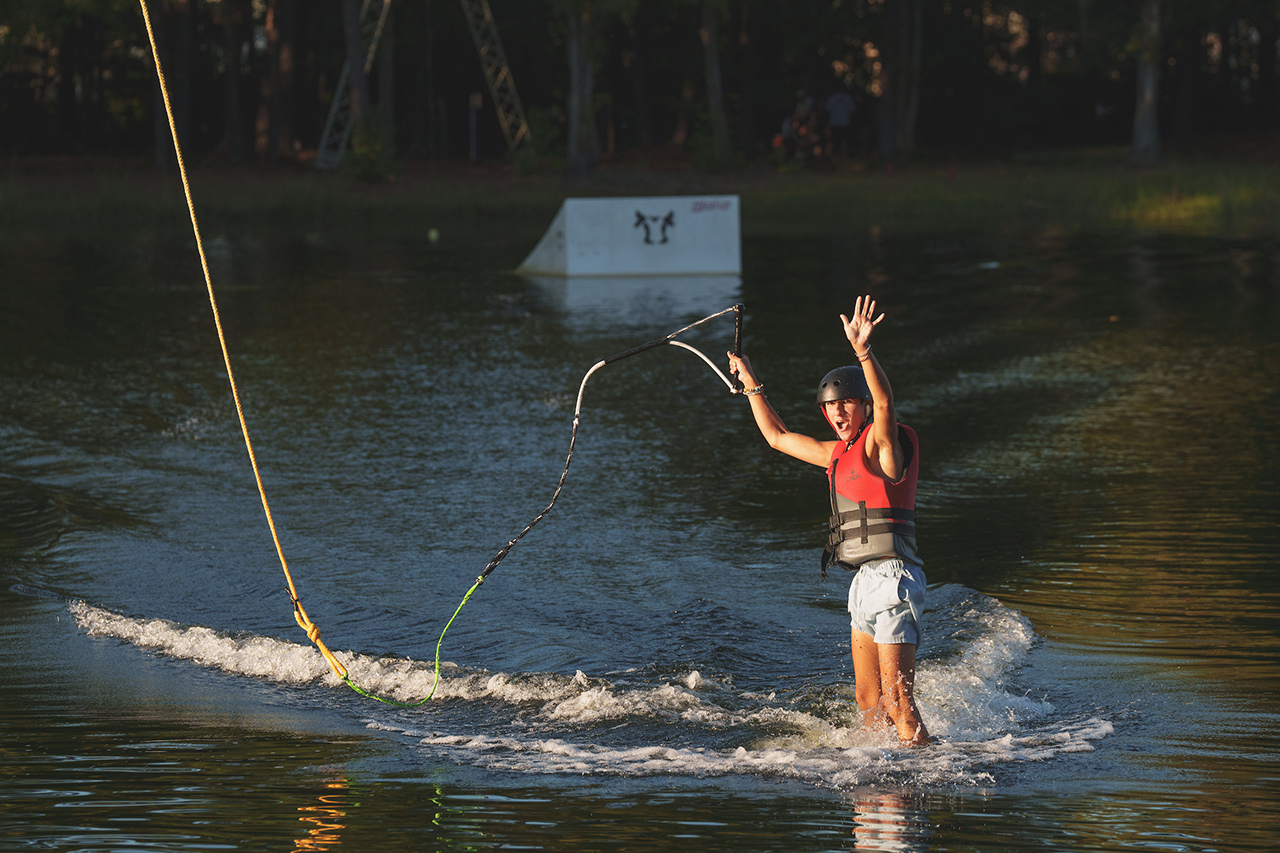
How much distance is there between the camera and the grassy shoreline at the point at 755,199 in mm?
30781

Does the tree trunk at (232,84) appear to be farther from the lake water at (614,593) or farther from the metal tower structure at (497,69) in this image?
the lake water at (614,593)

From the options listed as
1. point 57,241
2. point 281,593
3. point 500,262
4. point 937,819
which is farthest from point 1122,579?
point 57,241

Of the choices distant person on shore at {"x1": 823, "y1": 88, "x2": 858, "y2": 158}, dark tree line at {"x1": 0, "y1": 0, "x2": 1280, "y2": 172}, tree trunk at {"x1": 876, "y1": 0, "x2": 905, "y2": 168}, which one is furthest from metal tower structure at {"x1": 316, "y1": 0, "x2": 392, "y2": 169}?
tree trunk at {"x1": 876, "y1": 0, "x2": 905, "y2": 168}

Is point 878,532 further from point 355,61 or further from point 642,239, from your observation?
point 355,61

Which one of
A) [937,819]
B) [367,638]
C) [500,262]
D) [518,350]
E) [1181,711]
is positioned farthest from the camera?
[500,262]

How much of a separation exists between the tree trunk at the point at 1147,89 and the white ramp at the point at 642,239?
19655 millimetres

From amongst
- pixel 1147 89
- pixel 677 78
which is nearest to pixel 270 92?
pixel 677 78

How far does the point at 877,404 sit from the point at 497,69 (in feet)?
155

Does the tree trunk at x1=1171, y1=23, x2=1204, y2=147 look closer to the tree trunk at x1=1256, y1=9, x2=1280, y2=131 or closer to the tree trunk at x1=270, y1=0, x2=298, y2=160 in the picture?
the tree trunk at x1=1256, y1=9, x2=1280, y2=131

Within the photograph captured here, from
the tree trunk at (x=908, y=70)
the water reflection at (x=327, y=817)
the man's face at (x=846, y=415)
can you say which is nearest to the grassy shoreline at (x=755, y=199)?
the tree trunk at (x=908, y=70)

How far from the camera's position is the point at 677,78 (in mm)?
52219

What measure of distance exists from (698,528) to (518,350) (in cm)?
661

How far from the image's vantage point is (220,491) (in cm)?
1037

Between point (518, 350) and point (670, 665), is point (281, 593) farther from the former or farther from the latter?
point (518, 350)
